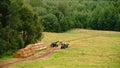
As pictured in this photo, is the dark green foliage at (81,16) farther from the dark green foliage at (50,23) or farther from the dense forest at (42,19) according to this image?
the dark green foliage at (50,23)

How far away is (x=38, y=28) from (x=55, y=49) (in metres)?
4.29

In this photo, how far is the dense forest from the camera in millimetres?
29672

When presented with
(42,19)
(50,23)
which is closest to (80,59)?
(50,23)

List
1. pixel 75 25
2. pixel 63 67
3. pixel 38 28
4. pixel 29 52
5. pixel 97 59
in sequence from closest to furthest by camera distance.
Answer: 1. pixel 63 67
2. pixel 97 59
3. pixel 29 52
4. pixel 38 28
5. pixel 75 25

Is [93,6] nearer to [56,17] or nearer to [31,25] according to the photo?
[56,17]

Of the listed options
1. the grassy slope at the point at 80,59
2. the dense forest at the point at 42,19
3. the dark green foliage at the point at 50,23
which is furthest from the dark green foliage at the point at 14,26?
the dark green foliage at the point at 50,23

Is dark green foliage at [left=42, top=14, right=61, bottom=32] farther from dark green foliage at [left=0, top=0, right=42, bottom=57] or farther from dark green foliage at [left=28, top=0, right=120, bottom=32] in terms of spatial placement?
dark green foliage at [left=0, top=0, right=42, bottom=57]

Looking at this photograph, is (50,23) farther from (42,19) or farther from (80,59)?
(80,59)

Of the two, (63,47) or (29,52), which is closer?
(29,52)

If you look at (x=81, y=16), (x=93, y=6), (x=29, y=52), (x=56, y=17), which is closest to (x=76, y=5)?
(x=93, y=6)

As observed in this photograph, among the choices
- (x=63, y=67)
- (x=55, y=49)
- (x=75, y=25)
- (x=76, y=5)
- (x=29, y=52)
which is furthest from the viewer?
(x=76, y=5)

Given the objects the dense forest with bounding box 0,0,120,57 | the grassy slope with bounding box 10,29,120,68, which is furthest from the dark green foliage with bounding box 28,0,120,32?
the grassy slope with bounding box 10,29,120,68

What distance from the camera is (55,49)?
35.5m

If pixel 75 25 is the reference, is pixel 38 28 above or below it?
above
